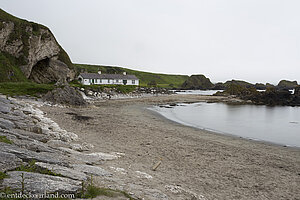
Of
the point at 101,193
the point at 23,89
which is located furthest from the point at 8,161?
the point at 23,89

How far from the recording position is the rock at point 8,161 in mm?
5245

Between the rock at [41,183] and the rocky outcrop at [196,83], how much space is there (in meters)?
170

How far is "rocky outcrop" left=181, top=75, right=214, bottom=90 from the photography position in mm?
173750

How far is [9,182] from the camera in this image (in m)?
4.59

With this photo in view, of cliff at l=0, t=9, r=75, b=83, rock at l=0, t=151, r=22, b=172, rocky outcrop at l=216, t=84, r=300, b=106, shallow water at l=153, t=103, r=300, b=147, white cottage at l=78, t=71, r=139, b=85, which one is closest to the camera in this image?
rock at l=0, t=151, r=22, b=172

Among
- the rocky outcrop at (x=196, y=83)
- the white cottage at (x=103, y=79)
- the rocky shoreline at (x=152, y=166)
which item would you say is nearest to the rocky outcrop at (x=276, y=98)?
the rocky shoreline at (x=152, y=166)

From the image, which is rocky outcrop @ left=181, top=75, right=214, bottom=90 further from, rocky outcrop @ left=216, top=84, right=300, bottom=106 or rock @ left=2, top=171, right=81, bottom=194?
rock @ left=2, top=171, right=81, bottom=194

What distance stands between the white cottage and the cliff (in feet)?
25.1

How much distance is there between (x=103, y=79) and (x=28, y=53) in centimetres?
3516

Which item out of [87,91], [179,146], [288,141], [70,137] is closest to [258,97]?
[288,141]

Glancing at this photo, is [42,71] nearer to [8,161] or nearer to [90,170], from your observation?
[90,170]

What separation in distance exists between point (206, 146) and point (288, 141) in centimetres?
1033

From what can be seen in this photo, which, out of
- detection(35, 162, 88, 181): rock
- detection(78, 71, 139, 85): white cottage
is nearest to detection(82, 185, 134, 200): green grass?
detection(35, 162, 88, 181): rock

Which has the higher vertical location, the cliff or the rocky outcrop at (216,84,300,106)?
the cliff
